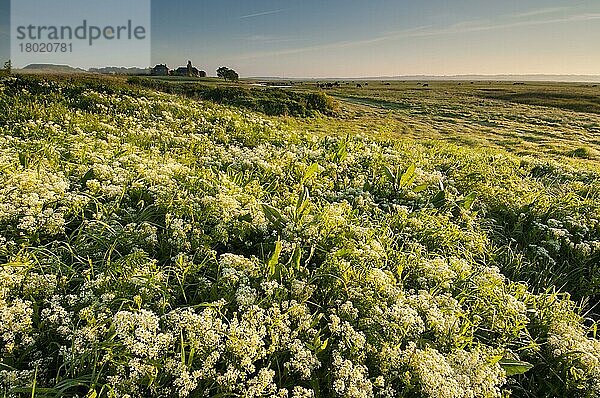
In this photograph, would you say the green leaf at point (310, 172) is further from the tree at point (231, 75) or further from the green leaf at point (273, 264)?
the tree at point (231, 75)

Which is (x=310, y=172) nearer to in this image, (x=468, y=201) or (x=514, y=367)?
(x=468, y=201)

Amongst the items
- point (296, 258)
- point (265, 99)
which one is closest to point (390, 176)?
point (296, 258)

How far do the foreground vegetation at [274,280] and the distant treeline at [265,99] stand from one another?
15.7 meters

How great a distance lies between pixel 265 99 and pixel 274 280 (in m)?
21.3

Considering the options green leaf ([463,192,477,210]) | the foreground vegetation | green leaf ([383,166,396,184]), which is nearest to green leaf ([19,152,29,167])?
the foreground vegetation

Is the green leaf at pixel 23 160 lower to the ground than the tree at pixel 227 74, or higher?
lower

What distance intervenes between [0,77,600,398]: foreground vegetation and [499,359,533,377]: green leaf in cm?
1

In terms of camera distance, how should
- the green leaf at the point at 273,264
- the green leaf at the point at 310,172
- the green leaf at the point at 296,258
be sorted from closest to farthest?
the green leaf at the point at 273,264 → the green leaf at the point at 296,258 → the green leaf at the point at 310,172

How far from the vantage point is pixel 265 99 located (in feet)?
78.5

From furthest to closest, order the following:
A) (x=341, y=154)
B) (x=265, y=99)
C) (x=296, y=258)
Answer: (x=265, y=99), (x=341, y=154), (x=296, y=258)

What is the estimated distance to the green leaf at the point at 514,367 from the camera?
357cm

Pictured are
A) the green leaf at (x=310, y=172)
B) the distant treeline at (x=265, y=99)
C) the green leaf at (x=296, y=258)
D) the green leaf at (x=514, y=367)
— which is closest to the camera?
the green leaf at (x=514, y=367)

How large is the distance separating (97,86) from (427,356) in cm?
1557

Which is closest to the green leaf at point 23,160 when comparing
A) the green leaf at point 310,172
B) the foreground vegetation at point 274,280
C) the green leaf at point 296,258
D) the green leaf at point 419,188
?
the foreground vegetation at point 274,280
